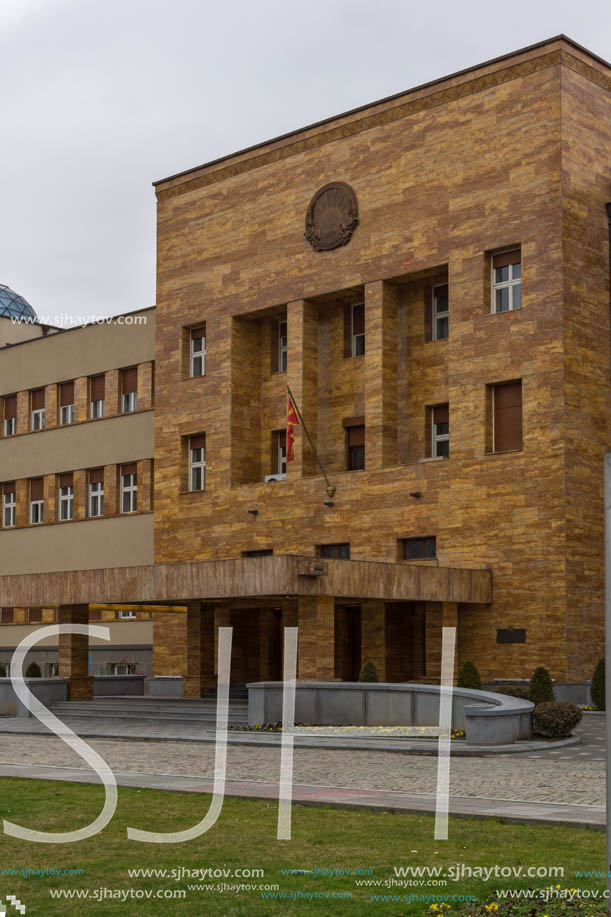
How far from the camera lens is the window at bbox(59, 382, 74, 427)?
161ft

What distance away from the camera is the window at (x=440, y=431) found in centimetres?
3650

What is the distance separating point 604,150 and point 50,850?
2898cm

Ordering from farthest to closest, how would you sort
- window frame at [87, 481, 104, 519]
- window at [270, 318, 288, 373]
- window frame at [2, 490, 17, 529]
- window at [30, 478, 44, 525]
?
window frame at [2, 490, 17, 529] → window at [30, 478, 44, 525] → window frame at [87, 481, 104, 519] → window at [270, 318, 288, 373]

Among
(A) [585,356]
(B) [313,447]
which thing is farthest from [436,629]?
(A) [585,356]

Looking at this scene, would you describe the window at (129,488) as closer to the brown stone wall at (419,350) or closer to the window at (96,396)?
the window at (96,396)

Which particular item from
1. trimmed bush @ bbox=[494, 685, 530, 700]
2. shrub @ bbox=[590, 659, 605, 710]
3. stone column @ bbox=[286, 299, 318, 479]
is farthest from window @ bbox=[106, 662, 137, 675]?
trimmed bush @ bbox=[494, 685, 530, 700]

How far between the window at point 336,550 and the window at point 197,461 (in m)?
6.03

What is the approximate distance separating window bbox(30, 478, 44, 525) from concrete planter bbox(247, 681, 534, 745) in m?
25.4

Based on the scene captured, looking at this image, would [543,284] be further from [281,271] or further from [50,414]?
[50,414]

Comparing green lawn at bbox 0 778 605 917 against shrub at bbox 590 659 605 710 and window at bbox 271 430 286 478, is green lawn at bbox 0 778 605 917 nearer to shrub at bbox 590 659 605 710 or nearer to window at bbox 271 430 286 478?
shrub at bbox 590 659 605 710

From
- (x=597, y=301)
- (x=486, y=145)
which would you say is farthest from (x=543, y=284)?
(x=486, y=145)

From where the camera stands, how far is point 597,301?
3366cm

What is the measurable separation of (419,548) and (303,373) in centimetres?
699

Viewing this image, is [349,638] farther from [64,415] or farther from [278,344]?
[64,415]
